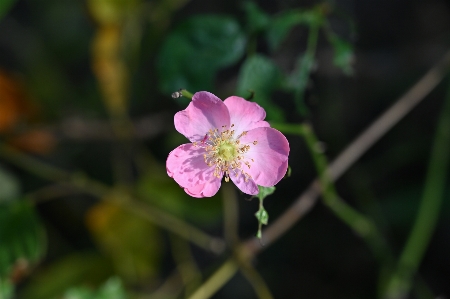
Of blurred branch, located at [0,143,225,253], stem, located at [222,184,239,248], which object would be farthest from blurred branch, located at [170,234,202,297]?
stem, located at [222,184,239,248]

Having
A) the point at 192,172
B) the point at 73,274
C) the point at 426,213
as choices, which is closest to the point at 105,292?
the point at 73,274

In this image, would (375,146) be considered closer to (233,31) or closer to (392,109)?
(392,109)

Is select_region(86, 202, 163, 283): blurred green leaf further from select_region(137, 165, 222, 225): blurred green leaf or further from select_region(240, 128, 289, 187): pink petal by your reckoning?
select_region(240, 128, 289, 187): pink petal

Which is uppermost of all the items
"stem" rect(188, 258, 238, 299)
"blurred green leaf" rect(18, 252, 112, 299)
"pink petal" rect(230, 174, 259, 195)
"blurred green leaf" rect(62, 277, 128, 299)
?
"blurred green leaf" rect(18, 252, 112, 299)

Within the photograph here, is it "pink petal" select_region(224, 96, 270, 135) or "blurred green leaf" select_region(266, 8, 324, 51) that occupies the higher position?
"blurred green leaf" select_region(266, 8, 324, 51)

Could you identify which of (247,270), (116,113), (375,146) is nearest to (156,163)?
(116,113)
